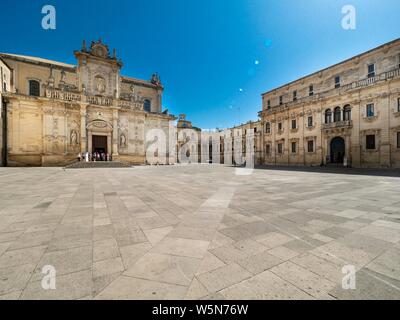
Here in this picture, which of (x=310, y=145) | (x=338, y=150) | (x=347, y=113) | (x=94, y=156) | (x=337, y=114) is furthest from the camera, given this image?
(x=310, y=145)

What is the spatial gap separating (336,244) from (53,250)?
14.6ft

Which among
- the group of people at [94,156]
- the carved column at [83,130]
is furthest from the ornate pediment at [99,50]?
the group of people at [94,156]

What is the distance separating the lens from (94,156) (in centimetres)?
2709

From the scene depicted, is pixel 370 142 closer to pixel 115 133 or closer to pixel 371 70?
pixel 371 70

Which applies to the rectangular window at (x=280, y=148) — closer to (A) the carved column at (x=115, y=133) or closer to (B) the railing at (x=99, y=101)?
(A) the carved column at (x=115, y=133)

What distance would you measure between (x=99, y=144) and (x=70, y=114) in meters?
5.59

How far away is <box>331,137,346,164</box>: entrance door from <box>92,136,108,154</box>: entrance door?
34221mm

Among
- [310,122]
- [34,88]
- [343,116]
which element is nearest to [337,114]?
[343,116]

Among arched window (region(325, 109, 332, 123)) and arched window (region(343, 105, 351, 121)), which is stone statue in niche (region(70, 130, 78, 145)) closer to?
arched window (region(325, 109, 332, 123))

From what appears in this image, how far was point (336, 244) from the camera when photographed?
9.66 ft

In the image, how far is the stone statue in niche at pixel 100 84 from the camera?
1173 inches

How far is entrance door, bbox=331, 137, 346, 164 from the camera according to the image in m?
24.8

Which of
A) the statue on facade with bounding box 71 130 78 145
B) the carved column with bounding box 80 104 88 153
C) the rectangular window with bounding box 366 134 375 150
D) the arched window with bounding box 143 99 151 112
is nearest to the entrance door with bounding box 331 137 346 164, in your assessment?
the rectangular window with bounding box 366 134 375 150

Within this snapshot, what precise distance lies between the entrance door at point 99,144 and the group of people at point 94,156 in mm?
553
